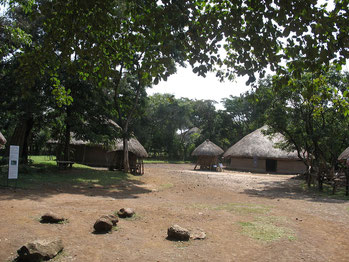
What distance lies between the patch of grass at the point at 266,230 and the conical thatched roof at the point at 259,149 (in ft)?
75.8

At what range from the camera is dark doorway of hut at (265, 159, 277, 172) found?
3140cm

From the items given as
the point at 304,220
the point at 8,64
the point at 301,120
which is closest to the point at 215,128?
the point at 301,120

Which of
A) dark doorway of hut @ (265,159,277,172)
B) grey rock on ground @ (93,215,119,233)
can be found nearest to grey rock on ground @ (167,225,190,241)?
grey rock on ground @ (93,215,119,233)

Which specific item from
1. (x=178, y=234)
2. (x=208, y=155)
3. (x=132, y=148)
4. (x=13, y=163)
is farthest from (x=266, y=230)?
(x=208, y=155)

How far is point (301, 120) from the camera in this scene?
17.6 metres

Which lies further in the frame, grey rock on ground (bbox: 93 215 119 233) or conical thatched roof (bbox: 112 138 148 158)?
conical thatched roof (bbox: 112 138 148 158)

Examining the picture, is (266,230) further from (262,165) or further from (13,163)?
(262,165)

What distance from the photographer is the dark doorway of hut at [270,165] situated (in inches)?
1236

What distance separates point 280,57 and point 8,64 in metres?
15.8

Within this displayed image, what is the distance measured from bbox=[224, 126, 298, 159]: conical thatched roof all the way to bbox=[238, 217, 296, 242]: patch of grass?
23093 mm

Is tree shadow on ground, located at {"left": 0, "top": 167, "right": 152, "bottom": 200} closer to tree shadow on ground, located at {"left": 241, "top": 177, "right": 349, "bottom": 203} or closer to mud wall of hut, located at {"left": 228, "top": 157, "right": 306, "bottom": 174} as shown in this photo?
tree shadow on ground, located at {"left": 241, "top": 177, "right": 349, "bottom": 203}

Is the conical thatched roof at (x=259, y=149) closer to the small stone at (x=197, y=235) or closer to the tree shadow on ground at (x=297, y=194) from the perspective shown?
the tree shadow on ground at (x=297, y=194)

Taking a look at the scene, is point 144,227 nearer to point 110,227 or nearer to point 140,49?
point 110,227

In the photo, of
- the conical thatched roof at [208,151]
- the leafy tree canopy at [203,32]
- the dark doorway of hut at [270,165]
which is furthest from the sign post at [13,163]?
the dark doorway of hut at [270,165]
